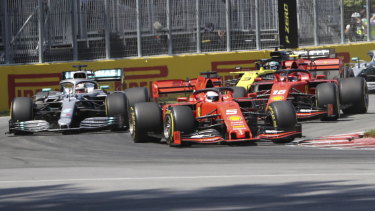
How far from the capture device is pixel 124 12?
27.9 metres

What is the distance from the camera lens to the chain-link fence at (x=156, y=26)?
2648 centimetres

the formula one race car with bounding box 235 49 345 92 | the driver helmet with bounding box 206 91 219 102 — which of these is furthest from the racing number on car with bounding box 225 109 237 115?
the formula one race car with bounding box 235 49 345 92

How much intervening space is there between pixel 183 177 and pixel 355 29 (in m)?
22.0

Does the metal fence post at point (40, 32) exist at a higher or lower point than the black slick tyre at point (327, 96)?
higher

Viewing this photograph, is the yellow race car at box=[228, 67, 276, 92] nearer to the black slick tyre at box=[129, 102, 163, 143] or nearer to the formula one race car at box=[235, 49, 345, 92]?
the formula one race car at box=[235, 49, 345, 92]

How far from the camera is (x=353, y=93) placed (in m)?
19.7

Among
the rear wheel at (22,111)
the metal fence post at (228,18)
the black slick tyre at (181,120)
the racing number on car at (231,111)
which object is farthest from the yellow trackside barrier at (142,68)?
the racing number on car at (231,111)

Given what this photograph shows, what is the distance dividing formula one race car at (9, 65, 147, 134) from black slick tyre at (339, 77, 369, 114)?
15.2ft

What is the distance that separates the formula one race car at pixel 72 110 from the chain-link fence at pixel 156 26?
20.8ft

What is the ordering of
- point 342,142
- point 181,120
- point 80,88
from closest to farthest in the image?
point 342,142
point 181,120
point 80,88

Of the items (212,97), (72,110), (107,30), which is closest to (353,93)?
(212,97)

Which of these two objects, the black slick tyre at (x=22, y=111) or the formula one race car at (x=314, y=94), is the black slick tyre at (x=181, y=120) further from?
the black slick tyre at (x=22, y=111)

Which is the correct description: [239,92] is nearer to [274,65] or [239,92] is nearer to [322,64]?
[274,65]

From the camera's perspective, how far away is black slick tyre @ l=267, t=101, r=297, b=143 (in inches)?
578
